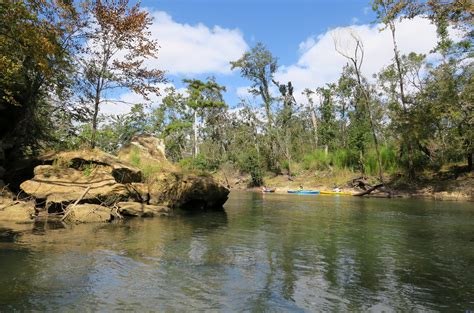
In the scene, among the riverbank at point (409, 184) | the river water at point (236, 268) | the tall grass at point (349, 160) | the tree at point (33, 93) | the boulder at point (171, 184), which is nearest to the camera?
the river water at point (236, 268)

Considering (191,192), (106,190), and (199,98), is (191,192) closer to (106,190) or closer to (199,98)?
(106,190)

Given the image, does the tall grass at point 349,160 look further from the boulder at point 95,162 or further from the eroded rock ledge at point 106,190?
the boulder at point 95,162

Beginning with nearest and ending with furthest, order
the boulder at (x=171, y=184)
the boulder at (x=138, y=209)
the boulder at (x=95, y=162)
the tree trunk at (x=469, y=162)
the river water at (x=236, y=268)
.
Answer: the river water at (x=236, y=268)
the boulder at (x=138, y=209)
the boulder at (x=95, y=162)
the boulder at (x=171, y=184)
the tree trunk at (x=469, y=162)

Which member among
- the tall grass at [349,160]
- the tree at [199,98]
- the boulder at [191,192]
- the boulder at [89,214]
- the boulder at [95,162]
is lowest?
the boulder at [89,214]

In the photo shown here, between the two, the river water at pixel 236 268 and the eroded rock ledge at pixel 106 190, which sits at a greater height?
the eroded rock ledge at pixel 106 190

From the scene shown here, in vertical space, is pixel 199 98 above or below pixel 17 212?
above

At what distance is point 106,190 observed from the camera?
Result: 615 inches

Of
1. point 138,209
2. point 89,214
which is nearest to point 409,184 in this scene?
point 138,209

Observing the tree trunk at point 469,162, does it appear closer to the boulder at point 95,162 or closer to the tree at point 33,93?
the boulder at point 95,162

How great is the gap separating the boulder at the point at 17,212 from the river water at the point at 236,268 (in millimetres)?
1316

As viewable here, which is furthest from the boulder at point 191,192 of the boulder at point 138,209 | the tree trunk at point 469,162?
the tree trunk at point 469,162

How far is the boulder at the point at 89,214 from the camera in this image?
46.1 ft

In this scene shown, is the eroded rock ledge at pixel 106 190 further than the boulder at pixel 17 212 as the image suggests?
Yes

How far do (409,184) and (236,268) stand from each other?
2670 centimetres
